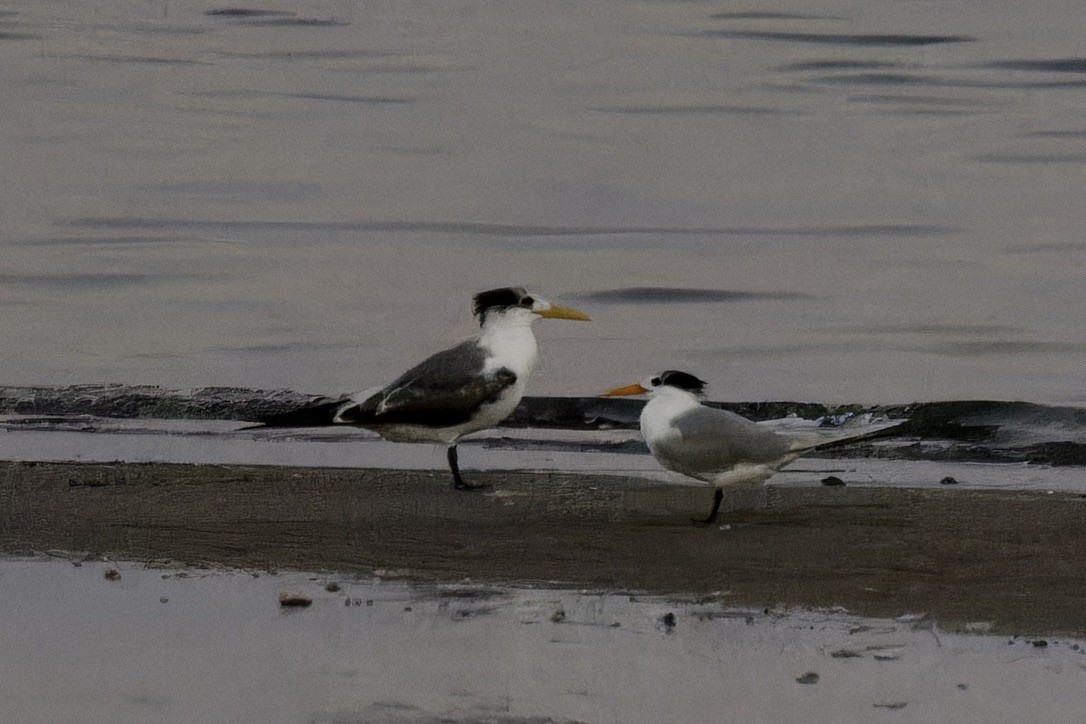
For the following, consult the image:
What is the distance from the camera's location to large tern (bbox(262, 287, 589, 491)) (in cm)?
468

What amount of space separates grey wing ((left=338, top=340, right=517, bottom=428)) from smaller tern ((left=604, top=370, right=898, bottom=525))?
542 millimetres

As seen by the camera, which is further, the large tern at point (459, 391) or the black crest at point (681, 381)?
the large tern at point (459, 391)

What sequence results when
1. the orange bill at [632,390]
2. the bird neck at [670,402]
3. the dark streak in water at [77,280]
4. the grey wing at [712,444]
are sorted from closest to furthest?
the grey wing at [712,444] < the bird neck at [670,402] < the orange bill at [632,390] < the dark streak in water at [77,280]

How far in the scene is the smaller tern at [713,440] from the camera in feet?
13.9

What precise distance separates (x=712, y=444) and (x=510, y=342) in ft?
2.81

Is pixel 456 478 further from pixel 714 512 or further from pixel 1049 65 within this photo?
pixel 1049 65

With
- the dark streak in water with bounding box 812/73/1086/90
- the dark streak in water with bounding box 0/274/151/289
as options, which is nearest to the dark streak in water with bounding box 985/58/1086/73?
the dark streak in water with bounding box 812/73/1086/90

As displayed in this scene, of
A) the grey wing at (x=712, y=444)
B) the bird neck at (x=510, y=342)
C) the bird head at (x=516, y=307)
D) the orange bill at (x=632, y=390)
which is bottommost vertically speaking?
the grey wing at (x=712, y=444)

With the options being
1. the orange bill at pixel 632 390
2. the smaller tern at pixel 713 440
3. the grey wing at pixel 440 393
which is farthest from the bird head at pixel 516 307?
the smaller tern at pixel 713 440

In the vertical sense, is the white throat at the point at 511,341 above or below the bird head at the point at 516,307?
below

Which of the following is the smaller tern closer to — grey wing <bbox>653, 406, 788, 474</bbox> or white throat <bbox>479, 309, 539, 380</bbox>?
grey wing <bbox>653, 406, 788, 474</bbox>

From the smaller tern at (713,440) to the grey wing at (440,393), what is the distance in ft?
1.78

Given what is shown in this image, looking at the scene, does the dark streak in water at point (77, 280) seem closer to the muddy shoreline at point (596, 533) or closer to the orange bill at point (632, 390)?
the muddy shoreline at point (596, 533)

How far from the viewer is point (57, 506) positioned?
14.5 feet
